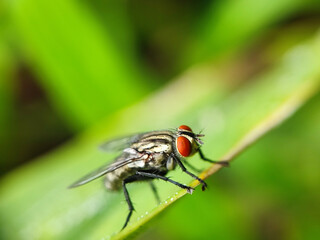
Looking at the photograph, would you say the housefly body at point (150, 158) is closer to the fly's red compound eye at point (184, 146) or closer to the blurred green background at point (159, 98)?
the fly's red compound eye at point (184, 146)

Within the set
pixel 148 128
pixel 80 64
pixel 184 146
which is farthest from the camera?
pixel 80 64

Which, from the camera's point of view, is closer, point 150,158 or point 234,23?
point 150,158

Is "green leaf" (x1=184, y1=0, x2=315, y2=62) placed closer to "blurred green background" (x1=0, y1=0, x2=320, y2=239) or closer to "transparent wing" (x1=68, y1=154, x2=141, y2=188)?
"blurred green background" (x1=0, y1=0, x2=320, y2=239)

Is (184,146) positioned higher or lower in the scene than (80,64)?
lower

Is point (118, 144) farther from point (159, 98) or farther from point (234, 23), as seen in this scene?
point (234, 23)

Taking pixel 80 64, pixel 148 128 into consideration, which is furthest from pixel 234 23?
pixel 80 64

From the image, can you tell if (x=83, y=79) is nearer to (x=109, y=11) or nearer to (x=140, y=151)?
(x=109, y=11)
